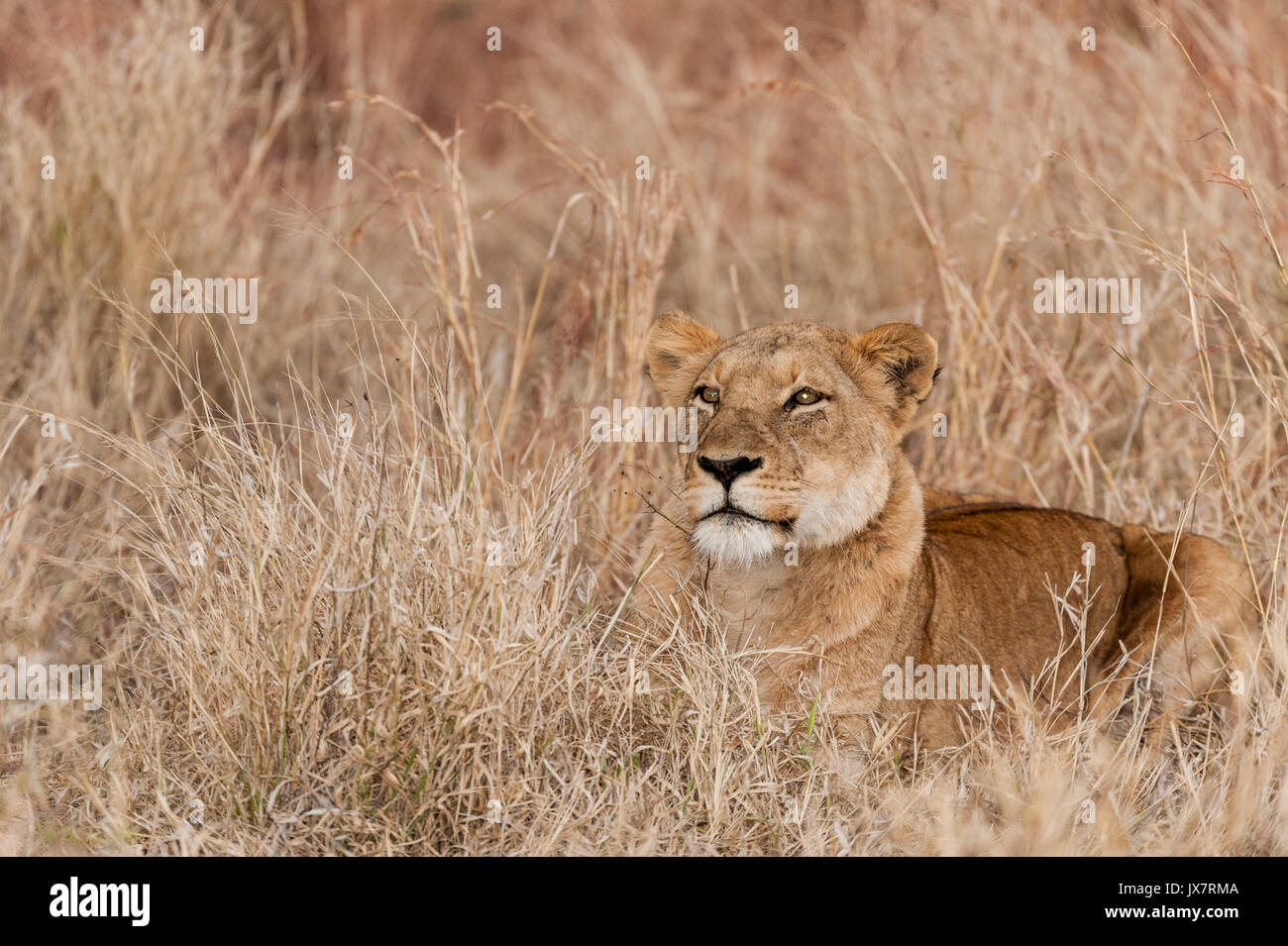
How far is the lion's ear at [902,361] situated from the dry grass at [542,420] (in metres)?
0.82

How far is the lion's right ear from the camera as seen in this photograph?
15.4 ft

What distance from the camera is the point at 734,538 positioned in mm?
3967

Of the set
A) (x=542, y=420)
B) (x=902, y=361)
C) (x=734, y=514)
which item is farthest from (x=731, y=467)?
(x=542, y=420)

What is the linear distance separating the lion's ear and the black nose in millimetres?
710

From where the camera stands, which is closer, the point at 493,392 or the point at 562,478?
the point at 562,478

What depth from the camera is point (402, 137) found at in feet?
39.1

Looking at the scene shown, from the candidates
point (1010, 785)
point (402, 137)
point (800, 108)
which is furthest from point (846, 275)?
point (1010, 785)

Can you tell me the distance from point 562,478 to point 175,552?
41.4 inches

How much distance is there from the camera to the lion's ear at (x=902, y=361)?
4410 mm

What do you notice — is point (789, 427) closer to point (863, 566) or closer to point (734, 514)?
point (734, 514)

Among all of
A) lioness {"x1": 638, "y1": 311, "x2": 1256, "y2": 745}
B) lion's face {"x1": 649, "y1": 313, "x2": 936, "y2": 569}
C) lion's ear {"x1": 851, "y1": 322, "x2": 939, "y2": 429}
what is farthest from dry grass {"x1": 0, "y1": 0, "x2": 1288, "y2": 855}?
lion's ear {"x1": 851, "y1": 322, "x2": 939, "y2": 429}

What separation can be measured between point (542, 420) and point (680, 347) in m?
0.94

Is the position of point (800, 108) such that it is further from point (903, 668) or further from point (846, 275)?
point (903, 668)

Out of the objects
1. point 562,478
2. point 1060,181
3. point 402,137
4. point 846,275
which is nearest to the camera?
point 562,478
